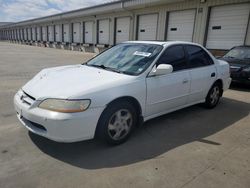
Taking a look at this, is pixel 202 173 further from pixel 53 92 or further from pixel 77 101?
pixel 53 92

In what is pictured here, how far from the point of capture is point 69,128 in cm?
264

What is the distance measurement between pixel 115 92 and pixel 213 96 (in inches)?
123

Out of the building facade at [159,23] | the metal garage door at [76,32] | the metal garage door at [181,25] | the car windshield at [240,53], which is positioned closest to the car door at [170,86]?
the car windshield at [240,53]

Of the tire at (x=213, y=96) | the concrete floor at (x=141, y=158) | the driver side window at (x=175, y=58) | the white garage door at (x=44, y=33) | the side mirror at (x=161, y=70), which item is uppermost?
the white garage door at (x=44, y=33)

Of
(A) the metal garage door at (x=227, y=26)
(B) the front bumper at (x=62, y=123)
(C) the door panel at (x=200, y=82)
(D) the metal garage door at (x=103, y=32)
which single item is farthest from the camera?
(D) the metal garage door at (x=103, y=32)

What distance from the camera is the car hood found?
2775 millimetres

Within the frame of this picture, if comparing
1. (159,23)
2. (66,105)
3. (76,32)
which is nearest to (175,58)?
(66,105)

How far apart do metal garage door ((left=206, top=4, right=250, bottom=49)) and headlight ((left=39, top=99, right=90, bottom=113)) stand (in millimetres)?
11918

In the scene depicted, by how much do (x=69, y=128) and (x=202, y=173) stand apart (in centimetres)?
172

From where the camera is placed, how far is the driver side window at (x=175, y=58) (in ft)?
12.4

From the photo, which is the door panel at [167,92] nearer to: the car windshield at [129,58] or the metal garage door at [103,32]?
the car windshield at [129,58]

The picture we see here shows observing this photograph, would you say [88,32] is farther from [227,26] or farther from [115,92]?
[115,92]

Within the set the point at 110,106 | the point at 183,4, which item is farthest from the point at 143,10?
the point at 110,106

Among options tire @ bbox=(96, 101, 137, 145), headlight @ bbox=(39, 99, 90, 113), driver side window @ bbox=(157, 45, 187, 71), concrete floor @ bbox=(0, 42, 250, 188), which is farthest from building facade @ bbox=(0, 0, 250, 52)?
headlight @ bbox=(39, 99, 90, 113)
